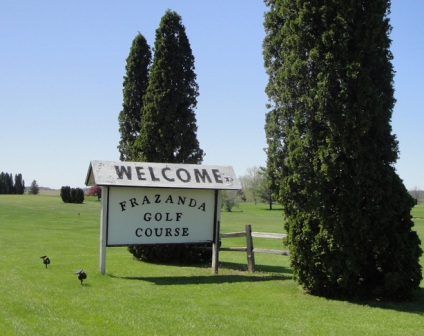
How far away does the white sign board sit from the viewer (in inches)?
587

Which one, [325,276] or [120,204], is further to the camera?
[120,204]

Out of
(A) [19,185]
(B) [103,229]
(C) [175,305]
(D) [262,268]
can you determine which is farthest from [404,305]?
(A) [19,185]

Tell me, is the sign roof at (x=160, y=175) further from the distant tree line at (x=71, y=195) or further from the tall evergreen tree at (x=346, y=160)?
the distant tree line at (x=71, y=195)

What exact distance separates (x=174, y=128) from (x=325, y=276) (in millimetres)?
9249

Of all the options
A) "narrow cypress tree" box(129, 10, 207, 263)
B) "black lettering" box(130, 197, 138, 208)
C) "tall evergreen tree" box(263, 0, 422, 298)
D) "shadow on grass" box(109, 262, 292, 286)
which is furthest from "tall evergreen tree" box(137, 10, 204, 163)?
"tall evergreen tree" box(263, 0, 422, 298)

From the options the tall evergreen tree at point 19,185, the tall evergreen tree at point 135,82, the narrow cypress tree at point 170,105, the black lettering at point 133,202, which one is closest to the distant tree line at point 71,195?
the tall evergreen tree at point 19,185

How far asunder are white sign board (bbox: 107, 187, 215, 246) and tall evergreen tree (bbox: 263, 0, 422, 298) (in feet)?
15.2

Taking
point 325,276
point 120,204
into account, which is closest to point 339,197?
point 325,276

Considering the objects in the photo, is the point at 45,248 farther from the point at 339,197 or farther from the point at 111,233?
the point at 339,197

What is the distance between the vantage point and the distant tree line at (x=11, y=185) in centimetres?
10438

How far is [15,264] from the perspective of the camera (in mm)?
15828

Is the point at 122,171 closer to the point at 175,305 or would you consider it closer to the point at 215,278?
the point at 215,278

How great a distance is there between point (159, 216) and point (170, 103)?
5.29 metres

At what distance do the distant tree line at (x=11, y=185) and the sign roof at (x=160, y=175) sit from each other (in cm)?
9529
